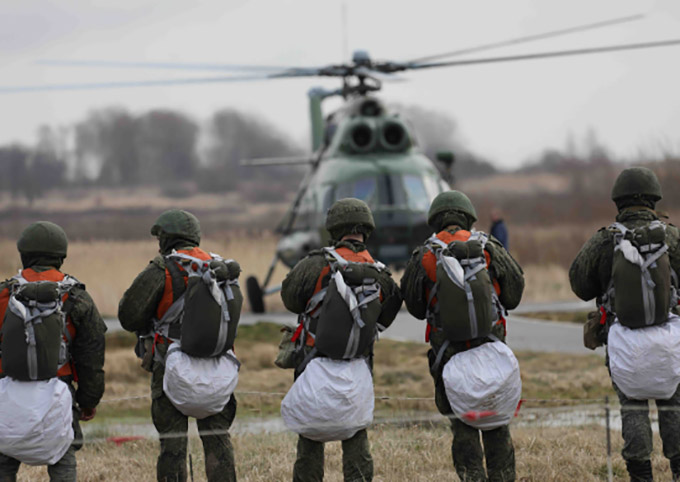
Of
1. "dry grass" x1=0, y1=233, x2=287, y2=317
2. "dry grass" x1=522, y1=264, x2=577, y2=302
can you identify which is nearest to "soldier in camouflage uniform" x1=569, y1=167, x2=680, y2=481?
"dry grass" x1=0, y1=233, x2=287, y2=317

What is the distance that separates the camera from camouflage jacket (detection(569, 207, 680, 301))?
492 centimetres

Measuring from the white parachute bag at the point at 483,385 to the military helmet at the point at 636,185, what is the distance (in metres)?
1.25

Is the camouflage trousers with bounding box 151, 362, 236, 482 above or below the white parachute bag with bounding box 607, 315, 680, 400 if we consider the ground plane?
below

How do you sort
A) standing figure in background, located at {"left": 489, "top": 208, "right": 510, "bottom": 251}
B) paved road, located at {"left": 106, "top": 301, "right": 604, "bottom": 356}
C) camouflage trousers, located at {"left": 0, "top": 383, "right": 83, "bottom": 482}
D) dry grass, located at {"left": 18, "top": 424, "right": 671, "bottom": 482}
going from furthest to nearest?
standing figure in background, located at {"left": 489, "top": 208, "right": 510, "bottom": 251} → paved road, located at {"left": 106, "top": 301, "right": 604, "bottom": 356} → dry grass, located at {"left": 18, "top": 424, "right": 671, "bottom": 482} → camouflage trousers, located at {"left": 0, "top": 383, "right": 83, "bottom": 482}

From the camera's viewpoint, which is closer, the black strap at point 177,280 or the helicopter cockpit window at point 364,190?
the black strap at point 177,280

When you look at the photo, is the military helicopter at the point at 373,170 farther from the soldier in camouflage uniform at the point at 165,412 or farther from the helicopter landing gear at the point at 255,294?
the soldier in camouflage uniform at the point at 165,412

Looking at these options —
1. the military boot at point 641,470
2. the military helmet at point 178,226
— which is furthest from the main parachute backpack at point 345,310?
Result: the military boot at point 641,470

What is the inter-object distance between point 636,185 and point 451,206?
1114 mm

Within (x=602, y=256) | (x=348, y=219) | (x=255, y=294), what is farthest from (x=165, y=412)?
(x=255, y=294)

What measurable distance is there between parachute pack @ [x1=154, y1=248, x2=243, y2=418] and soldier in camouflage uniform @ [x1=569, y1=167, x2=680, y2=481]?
6.86ft

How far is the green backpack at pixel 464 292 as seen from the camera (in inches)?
177

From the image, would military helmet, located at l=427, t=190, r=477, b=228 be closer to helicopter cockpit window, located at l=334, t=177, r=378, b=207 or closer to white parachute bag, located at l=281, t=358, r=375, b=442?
white parachute bag, located at l=281, t=358, r=375, b=442

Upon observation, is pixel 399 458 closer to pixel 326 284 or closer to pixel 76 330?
pixel 326 284

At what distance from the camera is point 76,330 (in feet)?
14.8
